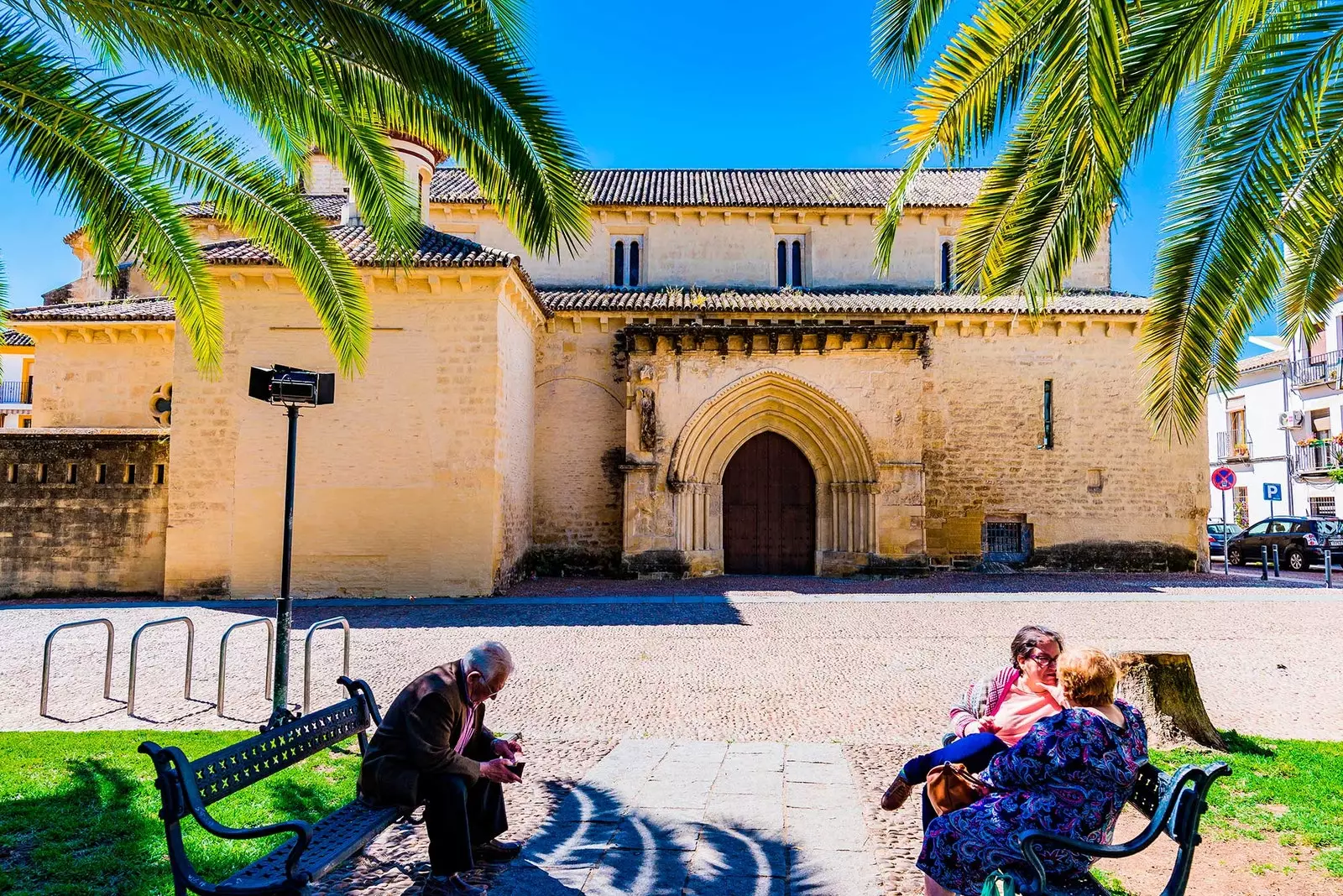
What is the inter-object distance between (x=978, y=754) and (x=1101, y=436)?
59.3 feet

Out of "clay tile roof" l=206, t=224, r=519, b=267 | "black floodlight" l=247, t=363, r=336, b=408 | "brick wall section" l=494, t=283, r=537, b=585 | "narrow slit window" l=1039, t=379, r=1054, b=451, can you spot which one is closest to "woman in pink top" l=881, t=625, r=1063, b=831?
"black floodlight" l=247, t=363, r=336, b=408

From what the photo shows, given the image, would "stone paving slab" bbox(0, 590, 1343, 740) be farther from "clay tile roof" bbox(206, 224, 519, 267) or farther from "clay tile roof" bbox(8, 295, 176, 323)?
"clay tile roof" bbox(8, 295, 176, 323)

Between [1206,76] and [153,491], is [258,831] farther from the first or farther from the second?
[153,491]

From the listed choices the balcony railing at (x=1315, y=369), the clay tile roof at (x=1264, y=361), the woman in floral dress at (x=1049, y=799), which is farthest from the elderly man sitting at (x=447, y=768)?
the clay tile roof at (x=1264, y=361)

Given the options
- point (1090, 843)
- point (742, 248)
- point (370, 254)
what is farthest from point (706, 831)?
point (742, 248)

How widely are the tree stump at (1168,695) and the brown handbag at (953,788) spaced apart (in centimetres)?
313

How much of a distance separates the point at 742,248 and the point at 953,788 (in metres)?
19.0

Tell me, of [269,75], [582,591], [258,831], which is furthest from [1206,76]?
[582,591]

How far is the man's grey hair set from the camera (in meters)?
3.70

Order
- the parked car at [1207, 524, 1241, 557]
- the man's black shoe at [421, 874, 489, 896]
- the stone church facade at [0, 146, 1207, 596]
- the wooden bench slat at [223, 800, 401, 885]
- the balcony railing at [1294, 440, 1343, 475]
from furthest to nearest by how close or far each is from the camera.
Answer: the balcony railing at [1294, 440, 1343, 475], the parked car at [1207, 524, 1241, 557], the stone church facade at [0, 146, 1207, 596], the man's black shoe at [421, 874, 489, 896], the wooden bench slat at [223, 800, 401, 885]

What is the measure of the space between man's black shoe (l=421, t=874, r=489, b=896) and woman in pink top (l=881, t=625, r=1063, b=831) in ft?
5.85

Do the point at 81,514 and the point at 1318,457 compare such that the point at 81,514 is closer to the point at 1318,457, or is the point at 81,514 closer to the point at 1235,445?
the point at 1318,457

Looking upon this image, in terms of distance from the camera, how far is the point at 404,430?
14.7 meters

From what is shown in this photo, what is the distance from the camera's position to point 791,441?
18609mm
